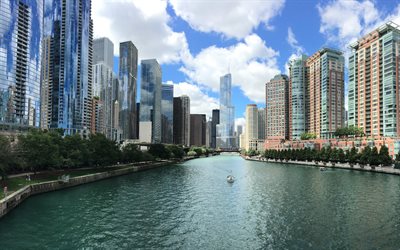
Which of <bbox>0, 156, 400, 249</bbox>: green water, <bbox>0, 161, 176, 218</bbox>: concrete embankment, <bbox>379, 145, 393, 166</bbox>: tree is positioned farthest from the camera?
<bbox>379, 145, 393, 166</bbox>: tree

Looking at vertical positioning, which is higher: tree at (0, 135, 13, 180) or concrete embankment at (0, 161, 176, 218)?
tree at (0, 135, 13, 180)

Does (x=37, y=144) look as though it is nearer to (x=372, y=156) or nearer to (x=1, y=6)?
(x=372, y=156)

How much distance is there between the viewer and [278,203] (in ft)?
206

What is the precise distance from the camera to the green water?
123 ft

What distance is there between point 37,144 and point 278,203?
62901 mm

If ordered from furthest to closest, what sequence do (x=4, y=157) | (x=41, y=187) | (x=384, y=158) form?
(x=384, y=158)
(x=41, y=187)
(x=4, y=157)

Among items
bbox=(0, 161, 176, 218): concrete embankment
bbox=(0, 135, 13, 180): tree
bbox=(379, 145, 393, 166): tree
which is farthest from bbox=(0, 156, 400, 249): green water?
bbox=(379, 145, 393, 166): tree

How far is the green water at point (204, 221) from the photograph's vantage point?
3753cm

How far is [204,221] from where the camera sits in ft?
157

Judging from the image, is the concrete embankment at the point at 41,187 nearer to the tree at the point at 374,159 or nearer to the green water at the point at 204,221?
the green water at the point at 204,221

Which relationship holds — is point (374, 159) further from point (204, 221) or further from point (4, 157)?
point (4, 157)

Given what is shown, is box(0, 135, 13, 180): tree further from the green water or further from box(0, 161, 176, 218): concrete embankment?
the green water

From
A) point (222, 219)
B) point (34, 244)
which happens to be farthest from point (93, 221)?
point (222, 219)

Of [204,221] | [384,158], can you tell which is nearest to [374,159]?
[384,158]
